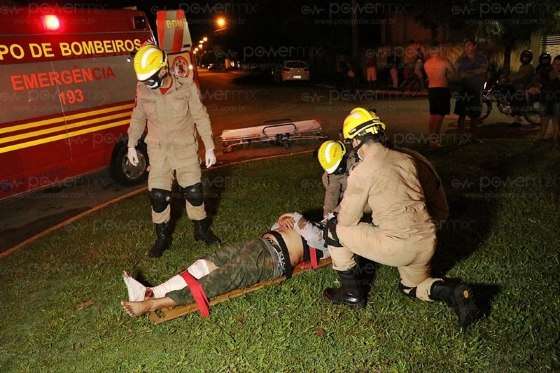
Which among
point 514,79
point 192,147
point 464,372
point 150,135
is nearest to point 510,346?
point 464,372

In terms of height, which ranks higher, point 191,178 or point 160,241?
point 191,178

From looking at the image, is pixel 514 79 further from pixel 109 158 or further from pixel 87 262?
pixel 87 262

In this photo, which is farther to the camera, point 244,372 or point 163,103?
point 163,103

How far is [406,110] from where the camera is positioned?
1420 cm

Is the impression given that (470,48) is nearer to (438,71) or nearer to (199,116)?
(438,71)

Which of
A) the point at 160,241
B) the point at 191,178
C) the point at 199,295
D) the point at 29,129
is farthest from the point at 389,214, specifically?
the point at 29,129

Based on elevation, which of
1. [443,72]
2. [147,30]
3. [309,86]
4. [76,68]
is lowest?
[309,86]

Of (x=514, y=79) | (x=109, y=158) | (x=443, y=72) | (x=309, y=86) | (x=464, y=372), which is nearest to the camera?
(x=464, y=372)

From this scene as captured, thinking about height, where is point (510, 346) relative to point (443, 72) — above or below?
below

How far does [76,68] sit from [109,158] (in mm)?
1468

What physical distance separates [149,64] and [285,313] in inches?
97.1

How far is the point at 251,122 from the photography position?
13289 mm

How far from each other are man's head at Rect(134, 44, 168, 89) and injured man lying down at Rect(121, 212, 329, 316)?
1.71 m

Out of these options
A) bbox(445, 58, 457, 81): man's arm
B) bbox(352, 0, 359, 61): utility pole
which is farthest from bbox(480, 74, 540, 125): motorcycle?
bbox(352, 0, 359, 61): utility pole
